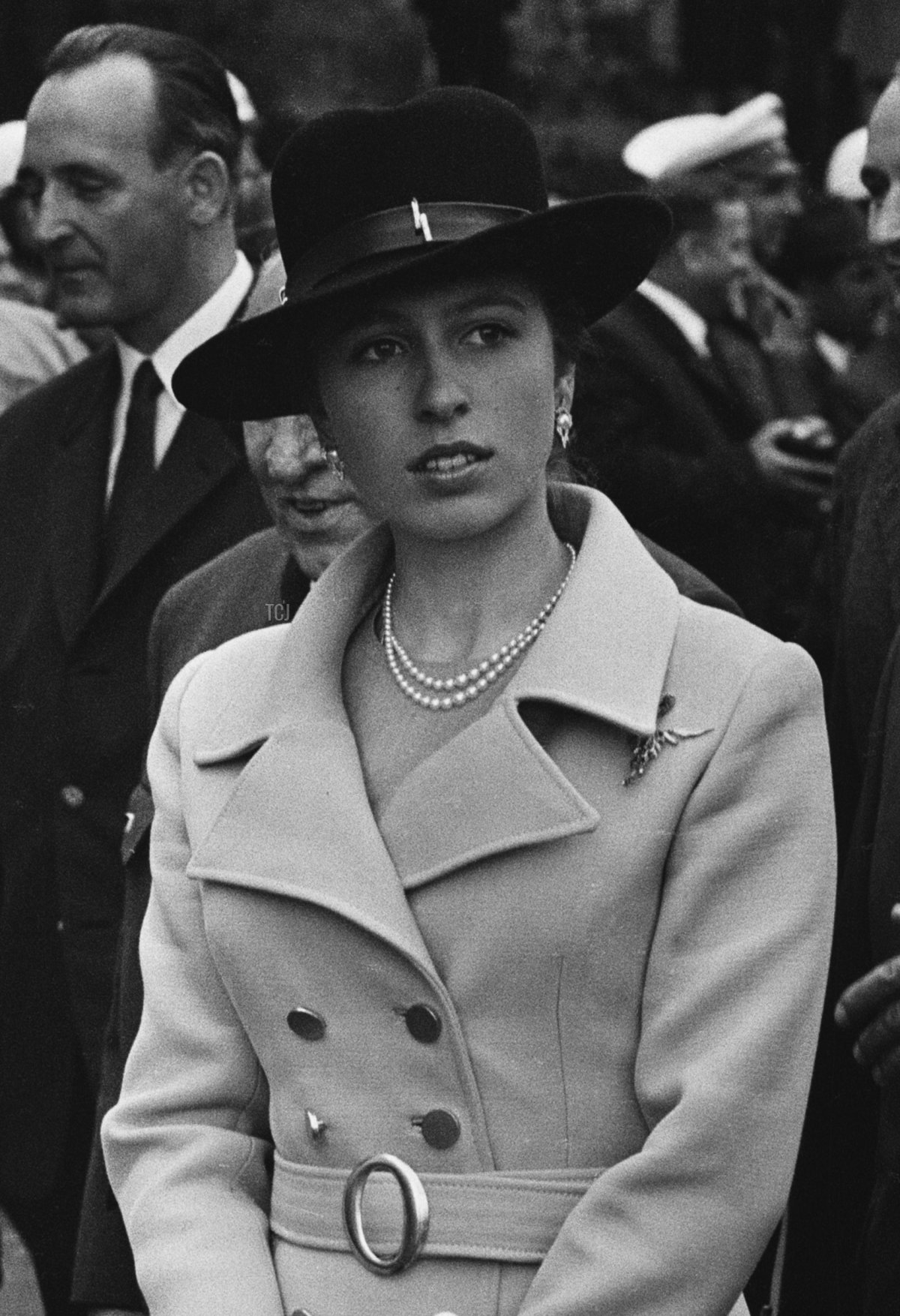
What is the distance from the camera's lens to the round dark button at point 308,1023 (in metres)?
2.65

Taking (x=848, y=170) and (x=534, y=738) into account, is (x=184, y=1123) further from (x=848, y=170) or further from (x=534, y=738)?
(x=848, y=170)

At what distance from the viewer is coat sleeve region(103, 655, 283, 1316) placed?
270cm

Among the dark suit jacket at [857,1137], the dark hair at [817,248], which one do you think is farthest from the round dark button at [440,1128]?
the dark hair at [817,248]

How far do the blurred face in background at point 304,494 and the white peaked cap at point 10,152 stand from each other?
307 centimetres

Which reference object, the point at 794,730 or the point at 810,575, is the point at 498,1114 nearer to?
the point at 794,730

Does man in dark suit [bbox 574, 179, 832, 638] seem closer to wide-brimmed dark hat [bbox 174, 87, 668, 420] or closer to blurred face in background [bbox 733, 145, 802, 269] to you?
blurred face in background [bbox 733, 145, 802, 269]

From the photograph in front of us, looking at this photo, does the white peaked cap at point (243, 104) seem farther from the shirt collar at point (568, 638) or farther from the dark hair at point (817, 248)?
the shirt collar at point (568, 638)

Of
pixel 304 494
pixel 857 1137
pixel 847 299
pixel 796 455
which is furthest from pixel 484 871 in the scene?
pixel 847 299

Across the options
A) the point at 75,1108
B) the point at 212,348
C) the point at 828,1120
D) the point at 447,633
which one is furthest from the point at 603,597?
the point at 75,1108

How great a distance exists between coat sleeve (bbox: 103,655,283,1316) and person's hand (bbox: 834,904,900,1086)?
69 centimetres

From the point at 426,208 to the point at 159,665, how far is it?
4.85 ft

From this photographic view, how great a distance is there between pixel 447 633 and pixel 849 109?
6.61m

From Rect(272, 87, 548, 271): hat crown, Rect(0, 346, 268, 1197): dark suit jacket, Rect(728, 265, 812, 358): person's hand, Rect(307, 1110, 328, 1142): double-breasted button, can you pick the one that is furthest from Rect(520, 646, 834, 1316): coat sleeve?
Rect(728, 265, 812, 358): person's hand

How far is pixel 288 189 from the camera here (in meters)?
2.78
